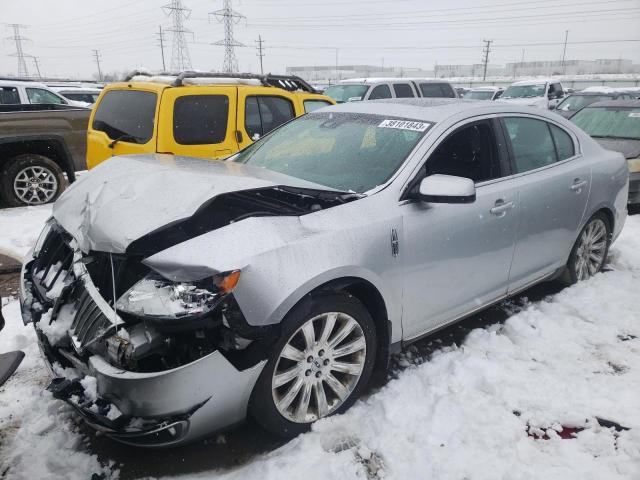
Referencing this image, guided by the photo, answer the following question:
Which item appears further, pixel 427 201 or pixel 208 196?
pixel 427 201

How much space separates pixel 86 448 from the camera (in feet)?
7.97

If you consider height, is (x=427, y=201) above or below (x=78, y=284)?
above

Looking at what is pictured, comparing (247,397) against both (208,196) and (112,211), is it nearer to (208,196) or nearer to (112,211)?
(208,196)

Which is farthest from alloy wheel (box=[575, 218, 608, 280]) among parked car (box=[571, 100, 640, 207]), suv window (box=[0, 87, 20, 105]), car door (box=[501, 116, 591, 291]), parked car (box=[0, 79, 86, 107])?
suv window (box=[0, 87, 20, 105])

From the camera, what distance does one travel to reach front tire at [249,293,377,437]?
227 cm

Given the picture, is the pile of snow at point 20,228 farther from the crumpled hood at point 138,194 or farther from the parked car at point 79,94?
the parked car at point 79,94

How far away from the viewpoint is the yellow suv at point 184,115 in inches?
208

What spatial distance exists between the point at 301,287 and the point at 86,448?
1382mm

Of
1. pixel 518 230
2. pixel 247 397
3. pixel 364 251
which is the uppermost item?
pixel 364 251

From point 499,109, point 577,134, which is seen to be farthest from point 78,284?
point 577,134

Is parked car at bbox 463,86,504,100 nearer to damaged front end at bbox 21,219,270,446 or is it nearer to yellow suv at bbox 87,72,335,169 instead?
yellow suv at bbox 87,72,335,169

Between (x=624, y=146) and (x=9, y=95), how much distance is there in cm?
1143

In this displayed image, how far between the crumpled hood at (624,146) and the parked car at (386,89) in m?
5.47

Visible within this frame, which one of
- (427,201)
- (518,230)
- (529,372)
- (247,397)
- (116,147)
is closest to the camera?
(247,397)
